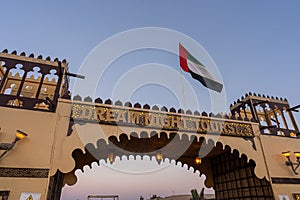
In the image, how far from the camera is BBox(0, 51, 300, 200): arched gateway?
14.2ft

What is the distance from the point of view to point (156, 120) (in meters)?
5.57

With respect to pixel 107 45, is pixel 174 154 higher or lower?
lower

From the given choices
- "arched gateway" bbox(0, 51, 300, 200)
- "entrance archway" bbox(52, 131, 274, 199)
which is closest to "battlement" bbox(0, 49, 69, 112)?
"arched gateway" bbox(0, 51, 300, 200)

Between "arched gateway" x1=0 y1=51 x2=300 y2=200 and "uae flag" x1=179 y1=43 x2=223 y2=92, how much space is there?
3.91ft

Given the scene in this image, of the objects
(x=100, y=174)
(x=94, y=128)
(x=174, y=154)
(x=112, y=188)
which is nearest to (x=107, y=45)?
(x=94, y=128)

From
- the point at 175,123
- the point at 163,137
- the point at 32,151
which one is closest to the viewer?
the point at 32,151

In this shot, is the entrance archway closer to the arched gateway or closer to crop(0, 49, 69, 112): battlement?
the arched gateway

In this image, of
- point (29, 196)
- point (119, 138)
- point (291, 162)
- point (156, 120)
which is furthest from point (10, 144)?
point (291, 162)

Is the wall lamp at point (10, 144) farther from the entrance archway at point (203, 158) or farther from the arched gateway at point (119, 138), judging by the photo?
the entrance archway at point (203, 158)

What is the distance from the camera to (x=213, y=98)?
24.1ft

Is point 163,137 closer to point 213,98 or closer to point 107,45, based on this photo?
point 213,98

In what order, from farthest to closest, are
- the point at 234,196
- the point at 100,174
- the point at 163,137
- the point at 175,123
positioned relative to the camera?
1. the point at 100,174
2. the point at 234,196
3. the point at 163,137
4. the point at 175,123

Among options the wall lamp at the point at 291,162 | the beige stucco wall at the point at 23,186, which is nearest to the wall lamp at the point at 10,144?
the beige stucco wall at the point at 23,186

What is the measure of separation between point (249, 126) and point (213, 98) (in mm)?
1476
